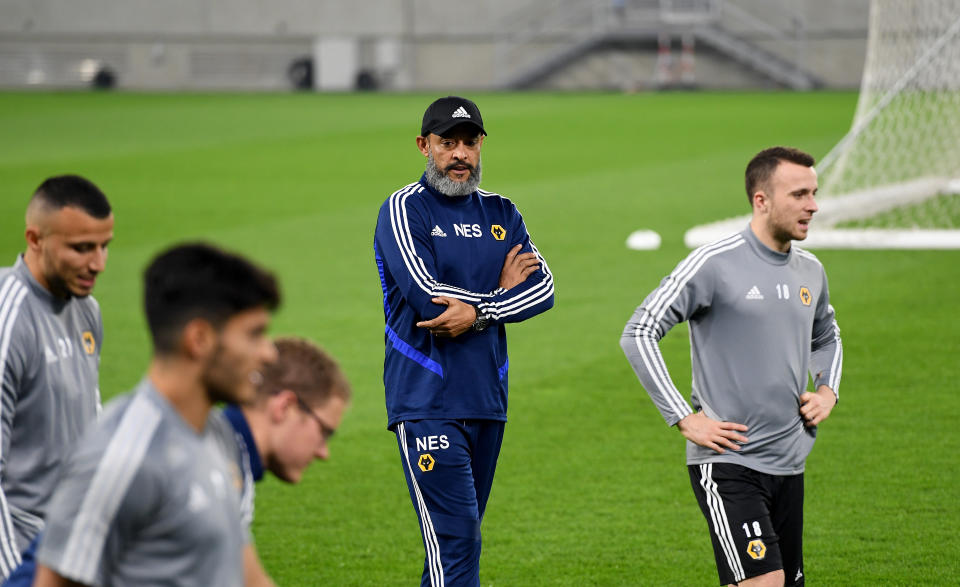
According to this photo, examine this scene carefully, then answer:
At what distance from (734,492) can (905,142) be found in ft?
51.3

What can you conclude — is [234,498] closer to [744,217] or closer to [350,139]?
[744,217]

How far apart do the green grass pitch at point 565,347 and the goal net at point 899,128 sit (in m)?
1.79

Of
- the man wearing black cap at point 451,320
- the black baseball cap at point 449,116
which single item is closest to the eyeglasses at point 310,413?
the man wearing black cap at point 451,320

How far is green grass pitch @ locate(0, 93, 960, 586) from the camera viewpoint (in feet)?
23.8

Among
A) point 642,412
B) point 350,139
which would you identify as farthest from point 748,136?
point 642,412

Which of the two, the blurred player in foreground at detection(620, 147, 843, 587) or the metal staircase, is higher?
the metal staircase

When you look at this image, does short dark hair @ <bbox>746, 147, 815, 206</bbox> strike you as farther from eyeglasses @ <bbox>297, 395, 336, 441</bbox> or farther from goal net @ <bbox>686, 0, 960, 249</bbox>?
goal net @ <bbox>686, 0, 960, 249</bbox>

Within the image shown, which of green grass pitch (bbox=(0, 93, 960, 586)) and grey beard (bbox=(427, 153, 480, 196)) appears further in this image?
green grass pitch (bbox=(0, 93, 960, 586))

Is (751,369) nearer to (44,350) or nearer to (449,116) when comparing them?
(449,116)

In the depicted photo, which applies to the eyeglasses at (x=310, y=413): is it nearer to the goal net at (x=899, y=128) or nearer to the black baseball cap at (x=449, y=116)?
the black baseball cap at (x=449, y=116)

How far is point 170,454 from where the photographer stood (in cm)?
278

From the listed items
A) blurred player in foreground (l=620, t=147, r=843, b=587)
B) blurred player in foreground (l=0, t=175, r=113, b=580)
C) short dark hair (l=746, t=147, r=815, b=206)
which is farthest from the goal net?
blurred player in foreground (l=0, t=175, r=113, b=580)

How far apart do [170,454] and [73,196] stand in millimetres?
1534

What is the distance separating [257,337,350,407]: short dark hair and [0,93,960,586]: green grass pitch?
3.66m
